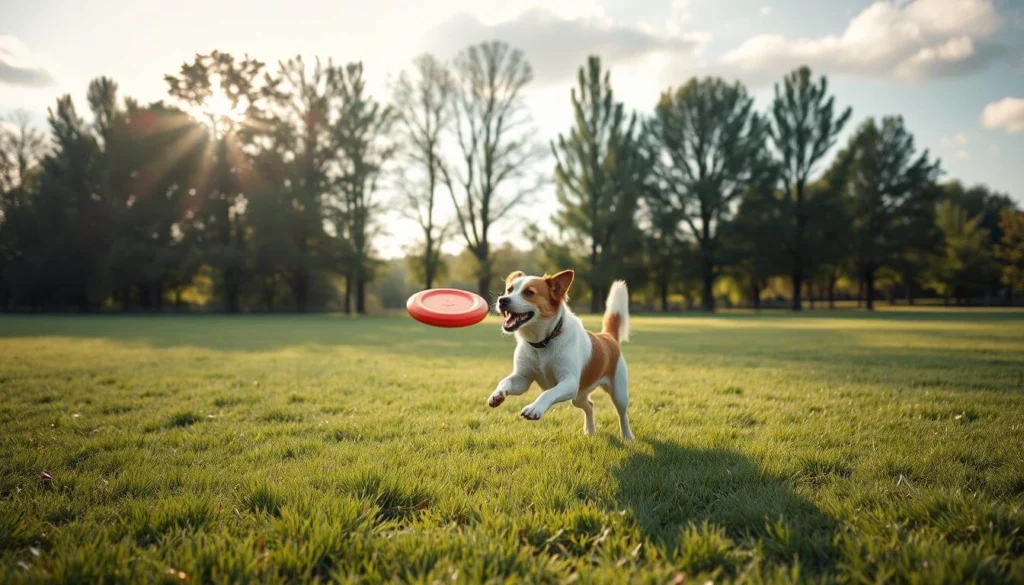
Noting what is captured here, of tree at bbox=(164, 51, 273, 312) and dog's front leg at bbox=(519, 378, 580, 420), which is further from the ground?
tree at bbox=(164, 51, 273, 312)

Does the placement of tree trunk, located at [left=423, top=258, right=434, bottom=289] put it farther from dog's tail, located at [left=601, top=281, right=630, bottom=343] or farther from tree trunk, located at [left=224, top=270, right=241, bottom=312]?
dog's tail, located at [left=601, top=281, right=630, bottom=343]

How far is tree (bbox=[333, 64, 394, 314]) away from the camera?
40938mm

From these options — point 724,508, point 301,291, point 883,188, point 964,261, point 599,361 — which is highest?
point 883,188

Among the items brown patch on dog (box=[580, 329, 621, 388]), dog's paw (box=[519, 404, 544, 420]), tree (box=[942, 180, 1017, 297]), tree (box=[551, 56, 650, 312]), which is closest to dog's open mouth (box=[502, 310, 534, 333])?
brown patch on dog (box=[580, 329, 621, 388])

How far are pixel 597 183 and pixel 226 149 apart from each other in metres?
31.3

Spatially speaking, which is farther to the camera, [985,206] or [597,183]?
A: [985,206]

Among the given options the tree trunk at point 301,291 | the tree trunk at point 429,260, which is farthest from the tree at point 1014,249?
the tree trunk at point 301,291

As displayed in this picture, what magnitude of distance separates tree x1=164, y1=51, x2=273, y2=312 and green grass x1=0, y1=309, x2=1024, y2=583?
1494 inches

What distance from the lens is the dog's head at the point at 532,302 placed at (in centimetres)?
475

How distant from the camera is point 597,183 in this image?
1626 inches

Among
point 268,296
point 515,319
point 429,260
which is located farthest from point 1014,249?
point 268,296

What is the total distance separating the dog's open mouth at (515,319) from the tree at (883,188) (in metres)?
53.7

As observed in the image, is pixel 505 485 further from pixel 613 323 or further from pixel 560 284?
pixel 613 323

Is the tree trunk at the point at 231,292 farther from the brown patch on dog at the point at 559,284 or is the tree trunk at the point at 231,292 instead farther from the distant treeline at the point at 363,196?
the brown patch on dog at the point at 559,284
